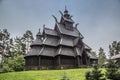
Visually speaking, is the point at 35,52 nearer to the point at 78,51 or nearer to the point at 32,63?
the point at 32,63

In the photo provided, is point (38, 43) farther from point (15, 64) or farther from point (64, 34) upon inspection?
point (15, 64)

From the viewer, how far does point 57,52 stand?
36438 millimetres

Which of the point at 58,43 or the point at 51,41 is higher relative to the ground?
the point at 51,41

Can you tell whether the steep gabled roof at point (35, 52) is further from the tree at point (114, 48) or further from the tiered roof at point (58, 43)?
the tree at point (114, 48)

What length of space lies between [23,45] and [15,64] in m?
20.0

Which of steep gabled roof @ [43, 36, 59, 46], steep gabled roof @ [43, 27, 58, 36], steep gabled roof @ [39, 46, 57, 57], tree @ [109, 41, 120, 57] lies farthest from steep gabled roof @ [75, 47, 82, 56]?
tree @ [109, 41, 120, 57]

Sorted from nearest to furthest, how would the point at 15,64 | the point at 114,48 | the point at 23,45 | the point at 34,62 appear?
the point at 34,62 → the point at 15,64 → the point at 23,45 → the point at 114,48

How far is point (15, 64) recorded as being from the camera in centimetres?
4438

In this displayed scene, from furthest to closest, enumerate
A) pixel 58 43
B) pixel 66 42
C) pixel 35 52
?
1. pixel 66 42
2. pixel 58 43
3. pixel 35 52

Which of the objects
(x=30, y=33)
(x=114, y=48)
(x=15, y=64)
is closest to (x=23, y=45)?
(x=30, y=33)

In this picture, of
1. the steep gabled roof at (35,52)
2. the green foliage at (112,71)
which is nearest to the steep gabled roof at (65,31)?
the steep gabled roof at (35,52)

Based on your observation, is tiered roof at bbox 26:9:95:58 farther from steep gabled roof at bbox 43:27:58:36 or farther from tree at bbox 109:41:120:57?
tree at bbox 109:41:120:57

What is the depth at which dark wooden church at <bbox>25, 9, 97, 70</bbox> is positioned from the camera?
35.2m

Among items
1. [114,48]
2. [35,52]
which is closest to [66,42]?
[35,52]
